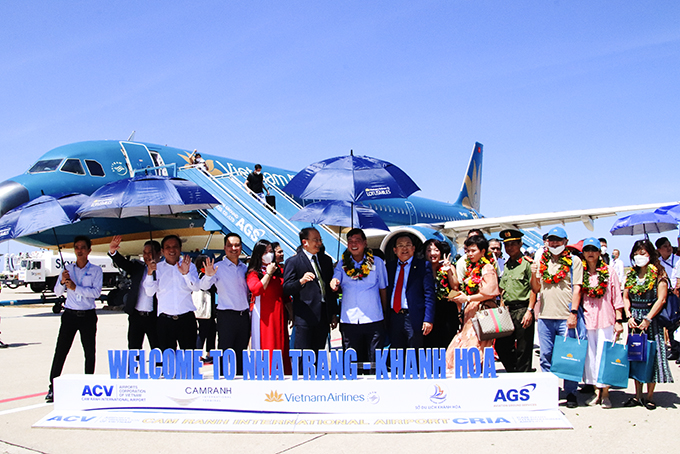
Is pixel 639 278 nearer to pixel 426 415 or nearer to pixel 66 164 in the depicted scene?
pixel 426 415

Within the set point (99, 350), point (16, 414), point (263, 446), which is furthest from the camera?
point (99, 350)

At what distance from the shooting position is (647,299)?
200 inches

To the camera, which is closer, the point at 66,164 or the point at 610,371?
the point at 610,371

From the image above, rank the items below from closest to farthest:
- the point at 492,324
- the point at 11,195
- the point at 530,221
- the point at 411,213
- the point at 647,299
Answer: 1. the point at 492,324
2. the point at 647,299
3. the point at 11,195
4. the point at 530,221
5. the point at 411,213

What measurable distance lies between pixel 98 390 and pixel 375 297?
241cm

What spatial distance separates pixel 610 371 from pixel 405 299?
6.21ft

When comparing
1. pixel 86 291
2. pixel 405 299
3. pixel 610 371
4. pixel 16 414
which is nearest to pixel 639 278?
pixel 610 371

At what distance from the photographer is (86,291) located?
495 cm

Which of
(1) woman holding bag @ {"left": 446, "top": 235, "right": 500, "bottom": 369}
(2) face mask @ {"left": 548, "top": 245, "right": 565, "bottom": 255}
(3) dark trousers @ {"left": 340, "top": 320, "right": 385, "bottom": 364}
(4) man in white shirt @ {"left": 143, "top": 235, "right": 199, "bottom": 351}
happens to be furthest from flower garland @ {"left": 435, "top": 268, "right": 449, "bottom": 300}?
(4) man in white shirt @ {"left": 143, "top": 235, "right": 199, "bottom": 351}

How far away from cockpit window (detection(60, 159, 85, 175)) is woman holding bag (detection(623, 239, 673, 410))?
34.3 ft

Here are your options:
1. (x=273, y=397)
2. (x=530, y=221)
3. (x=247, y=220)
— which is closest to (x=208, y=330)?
(x=273, y=397)

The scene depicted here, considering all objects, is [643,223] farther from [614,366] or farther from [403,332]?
[403,332]

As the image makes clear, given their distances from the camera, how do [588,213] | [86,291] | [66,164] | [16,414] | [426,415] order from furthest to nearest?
1. [588,213]
2. [66,164]
3. [86,291]
4. [16,414]
5. [426,415]

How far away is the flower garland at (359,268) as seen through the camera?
4.64 meters
